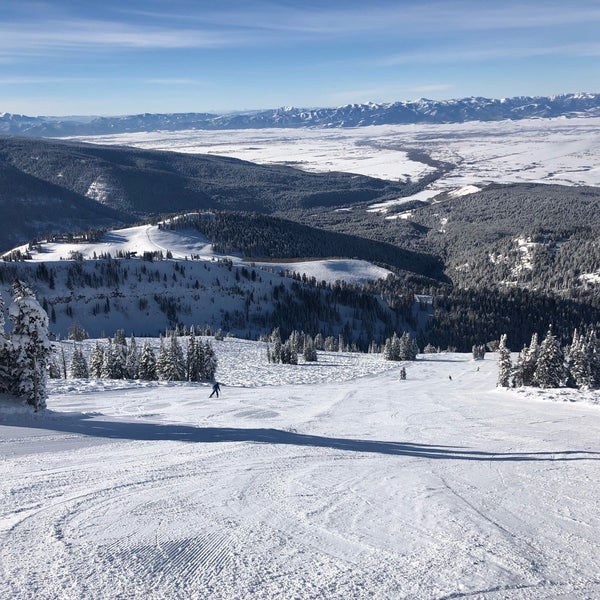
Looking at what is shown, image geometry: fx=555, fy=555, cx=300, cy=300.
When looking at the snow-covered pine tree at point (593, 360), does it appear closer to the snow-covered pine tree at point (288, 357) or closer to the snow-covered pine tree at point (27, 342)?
the snow-covered pine tree at point (288, 357)

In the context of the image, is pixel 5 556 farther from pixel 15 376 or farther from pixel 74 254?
pixel 74 254

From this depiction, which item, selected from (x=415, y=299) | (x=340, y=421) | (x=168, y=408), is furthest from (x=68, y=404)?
(x=415, y=299)

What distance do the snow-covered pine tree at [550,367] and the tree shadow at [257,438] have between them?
2869 cm

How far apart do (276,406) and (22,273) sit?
141829 mm

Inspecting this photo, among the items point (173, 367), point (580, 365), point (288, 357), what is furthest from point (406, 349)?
point (173, 367)

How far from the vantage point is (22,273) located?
515 ft

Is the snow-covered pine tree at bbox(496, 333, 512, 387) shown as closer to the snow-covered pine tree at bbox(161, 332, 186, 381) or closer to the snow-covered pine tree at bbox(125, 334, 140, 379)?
the snow-covered pine tree at bbox(161, 332, 186, 381)

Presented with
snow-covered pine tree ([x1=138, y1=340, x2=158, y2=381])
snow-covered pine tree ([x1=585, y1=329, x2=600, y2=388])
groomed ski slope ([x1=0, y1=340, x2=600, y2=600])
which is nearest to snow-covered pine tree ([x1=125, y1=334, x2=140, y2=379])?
snow-covered pine tree ([x1=138, y1=340, x2=158, y2=381])

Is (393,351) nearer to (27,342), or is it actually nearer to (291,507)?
(27,342)

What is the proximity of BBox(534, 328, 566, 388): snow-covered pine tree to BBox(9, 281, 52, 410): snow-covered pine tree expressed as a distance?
42186 millimetres

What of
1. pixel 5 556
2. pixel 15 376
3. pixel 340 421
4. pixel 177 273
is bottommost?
pixel 177 273

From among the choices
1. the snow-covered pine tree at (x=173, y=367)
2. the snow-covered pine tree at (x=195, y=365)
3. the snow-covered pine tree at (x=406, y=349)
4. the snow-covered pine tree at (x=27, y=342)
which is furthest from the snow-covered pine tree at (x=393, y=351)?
the snow-covered pine tree at (x=27, y=342)

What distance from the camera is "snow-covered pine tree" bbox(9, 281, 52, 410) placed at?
2827cm

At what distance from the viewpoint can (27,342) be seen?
94.6 feet
